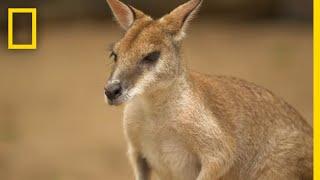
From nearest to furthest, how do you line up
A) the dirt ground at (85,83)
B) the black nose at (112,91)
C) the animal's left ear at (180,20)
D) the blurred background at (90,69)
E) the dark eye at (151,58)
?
the black nose at (112,91) → the dark eye at (151,58) → the animal's left ear at (180,20) → the dirt ground at (85,83) → the blurred background at (90,69)

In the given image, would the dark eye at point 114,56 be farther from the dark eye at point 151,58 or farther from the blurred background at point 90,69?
the blurred background at point 90,69

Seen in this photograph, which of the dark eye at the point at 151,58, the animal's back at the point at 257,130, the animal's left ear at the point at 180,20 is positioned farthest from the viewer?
the animal's back at the point at 257,130

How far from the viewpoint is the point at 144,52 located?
544 cm

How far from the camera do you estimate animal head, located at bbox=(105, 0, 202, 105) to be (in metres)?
5.34

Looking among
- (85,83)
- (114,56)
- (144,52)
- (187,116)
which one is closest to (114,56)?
(114,56)

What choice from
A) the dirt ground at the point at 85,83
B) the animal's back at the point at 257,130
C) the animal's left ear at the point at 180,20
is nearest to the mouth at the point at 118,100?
the animal's left ear at the point at 180,20

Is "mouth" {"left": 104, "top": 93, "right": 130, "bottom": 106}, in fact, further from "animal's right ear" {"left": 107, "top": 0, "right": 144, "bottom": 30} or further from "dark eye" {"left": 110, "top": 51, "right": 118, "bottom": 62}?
"animal's right ear" {"left": 107, "top": 0, "right": 144, "bottom": 30}

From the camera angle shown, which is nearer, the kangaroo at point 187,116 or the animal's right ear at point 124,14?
the kangaroo at point 187,116

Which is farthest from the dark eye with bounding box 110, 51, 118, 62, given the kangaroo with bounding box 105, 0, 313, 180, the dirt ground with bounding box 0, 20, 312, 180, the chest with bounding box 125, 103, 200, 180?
the dirt ground with bounding box 0, 20, 312, 180

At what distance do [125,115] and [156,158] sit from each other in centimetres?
30

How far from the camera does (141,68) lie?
5.40 metres

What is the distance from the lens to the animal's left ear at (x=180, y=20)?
221 inches

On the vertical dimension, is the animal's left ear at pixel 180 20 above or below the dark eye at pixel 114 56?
above

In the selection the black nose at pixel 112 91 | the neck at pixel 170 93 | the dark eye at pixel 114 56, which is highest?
the dark eye at pixel 114 56
